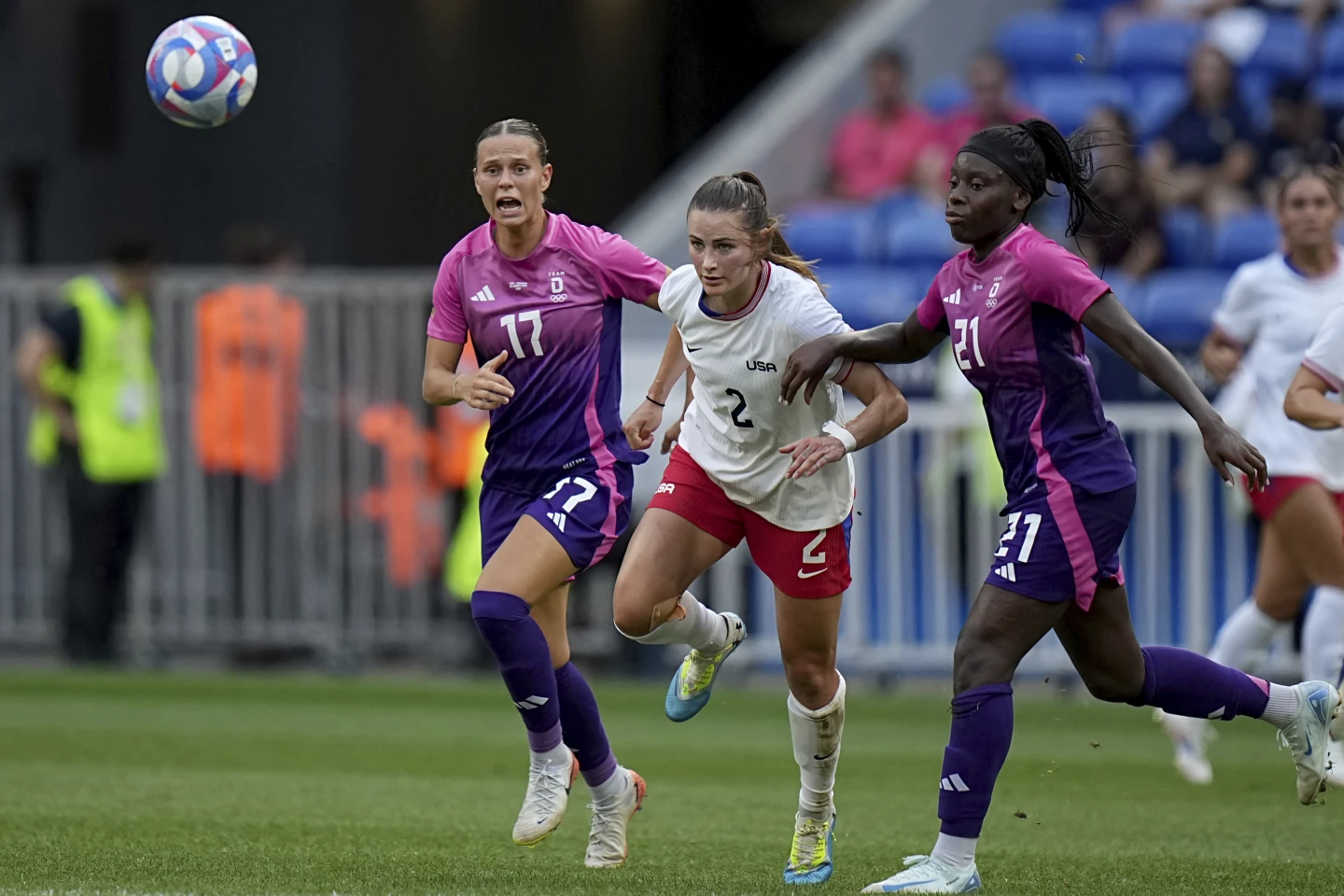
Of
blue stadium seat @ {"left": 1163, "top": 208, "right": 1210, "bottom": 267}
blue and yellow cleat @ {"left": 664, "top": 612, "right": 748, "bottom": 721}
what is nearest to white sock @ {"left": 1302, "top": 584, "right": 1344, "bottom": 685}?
blue and yellow cleat @ {"left": 664, "top": 612, "right": 748, "bottom": 721}

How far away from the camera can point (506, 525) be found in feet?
22.3

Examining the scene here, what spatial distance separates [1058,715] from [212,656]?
230 inches

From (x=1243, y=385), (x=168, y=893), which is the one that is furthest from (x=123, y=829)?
(x=1243, y=385)

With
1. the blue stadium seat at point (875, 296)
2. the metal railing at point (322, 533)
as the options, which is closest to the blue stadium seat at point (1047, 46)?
the blue stadium seat at point (875, 296)

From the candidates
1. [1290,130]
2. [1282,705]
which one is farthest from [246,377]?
[1282,705]

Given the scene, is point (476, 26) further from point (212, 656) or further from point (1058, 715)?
point (1058, 715)

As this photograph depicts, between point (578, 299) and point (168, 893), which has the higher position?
point (578, 299)

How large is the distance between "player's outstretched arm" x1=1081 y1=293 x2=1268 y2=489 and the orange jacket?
349 inches

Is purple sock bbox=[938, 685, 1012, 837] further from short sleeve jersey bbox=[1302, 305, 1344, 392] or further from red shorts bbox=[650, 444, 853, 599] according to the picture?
short sleeve jersey bbox=[1302, 305, 1344, 392]

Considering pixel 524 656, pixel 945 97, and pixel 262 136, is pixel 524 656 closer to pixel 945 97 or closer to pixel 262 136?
pixel 945 97

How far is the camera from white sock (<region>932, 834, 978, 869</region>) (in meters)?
5.89

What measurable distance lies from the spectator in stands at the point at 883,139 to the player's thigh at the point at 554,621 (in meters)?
9.06

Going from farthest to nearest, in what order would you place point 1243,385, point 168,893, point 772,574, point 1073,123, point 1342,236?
point 1073,123
point 1342,236
point 1243,385
point 772,574
point 168,893

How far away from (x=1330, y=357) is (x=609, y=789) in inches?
112
